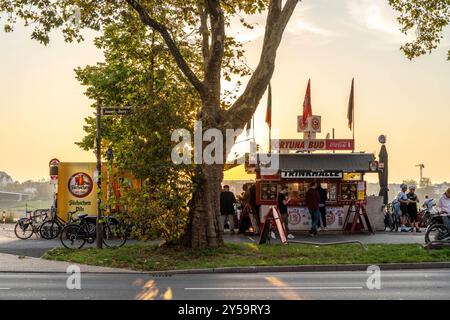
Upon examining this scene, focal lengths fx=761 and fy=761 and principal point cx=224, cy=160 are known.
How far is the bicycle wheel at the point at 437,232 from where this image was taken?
21325mm

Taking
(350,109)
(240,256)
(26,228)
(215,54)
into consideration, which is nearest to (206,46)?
(215,54)

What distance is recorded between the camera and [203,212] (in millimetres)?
21141

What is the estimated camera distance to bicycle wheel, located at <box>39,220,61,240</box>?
28.4 metres

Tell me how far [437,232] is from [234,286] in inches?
364

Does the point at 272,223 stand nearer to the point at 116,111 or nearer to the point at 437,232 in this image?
the point at 437,232

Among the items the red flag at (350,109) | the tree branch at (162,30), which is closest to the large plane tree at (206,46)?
the tree branch at (162,30)

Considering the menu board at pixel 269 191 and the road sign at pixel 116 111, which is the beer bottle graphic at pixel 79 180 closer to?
the menu board at pixel 269 191

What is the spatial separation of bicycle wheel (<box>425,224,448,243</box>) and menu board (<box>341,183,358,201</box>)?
8528 millimetres

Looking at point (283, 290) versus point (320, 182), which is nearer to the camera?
point (283, 290)

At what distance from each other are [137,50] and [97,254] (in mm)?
17776

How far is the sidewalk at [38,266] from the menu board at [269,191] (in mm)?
11140
